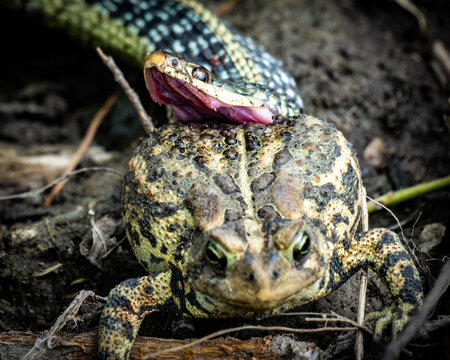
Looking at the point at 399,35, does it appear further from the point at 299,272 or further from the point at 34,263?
the point at 34,263

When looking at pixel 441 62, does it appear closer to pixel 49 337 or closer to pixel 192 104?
pixel 192 104

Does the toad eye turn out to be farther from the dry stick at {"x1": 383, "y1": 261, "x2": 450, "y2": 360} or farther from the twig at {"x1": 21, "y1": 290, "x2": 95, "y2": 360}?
the dry stick at {"x1": 383, "y1": 261, "x2": 450, "y2": 360}

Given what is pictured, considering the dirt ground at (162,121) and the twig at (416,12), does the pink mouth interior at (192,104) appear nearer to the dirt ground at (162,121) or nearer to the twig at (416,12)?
the dirt ground at (162,121)

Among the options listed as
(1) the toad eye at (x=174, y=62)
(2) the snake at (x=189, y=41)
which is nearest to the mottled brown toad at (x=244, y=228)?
(2) the snake at (x=189, y=41)

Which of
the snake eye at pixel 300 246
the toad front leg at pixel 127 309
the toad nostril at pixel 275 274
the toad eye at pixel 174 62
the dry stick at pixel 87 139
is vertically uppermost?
the toad eye at pixel 174 62

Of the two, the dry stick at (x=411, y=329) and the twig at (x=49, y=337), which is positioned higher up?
the dry stick at (x=411, y=329)

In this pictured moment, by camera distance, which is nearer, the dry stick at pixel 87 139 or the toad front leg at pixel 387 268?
the toad front leg at pixel 387 268

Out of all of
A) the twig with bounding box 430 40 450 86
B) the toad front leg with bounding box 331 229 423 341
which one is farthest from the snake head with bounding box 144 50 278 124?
the twig with bounding box 430 40 450 86
